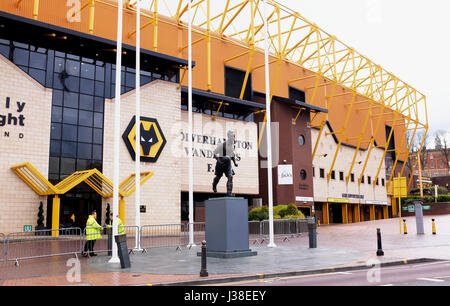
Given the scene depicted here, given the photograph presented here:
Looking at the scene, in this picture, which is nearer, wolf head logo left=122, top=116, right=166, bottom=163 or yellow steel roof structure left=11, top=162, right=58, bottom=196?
yellow steel roof structure left=11, top=162, right=58, bottom=196

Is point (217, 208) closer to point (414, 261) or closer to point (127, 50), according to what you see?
point (414, 261)

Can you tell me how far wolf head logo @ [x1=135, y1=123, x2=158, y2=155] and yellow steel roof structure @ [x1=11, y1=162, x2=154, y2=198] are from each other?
2091mm

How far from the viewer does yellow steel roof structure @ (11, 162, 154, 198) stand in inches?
1033

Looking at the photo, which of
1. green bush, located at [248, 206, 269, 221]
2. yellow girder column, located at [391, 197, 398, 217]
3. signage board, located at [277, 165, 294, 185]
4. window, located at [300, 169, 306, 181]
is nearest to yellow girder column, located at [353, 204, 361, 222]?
yellow girder column, located at [391, 197, 398, 217]

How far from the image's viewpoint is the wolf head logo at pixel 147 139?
105ft

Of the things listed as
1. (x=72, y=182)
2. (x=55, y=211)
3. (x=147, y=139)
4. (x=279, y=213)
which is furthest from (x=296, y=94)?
(x=55, y=211)

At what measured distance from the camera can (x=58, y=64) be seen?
2914 centimetres

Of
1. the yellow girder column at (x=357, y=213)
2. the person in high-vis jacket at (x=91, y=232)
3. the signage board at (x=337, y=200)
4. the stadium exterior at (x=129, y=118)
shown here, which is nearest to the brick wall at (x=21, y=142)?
the stadium exterior at (x=129, y=118)

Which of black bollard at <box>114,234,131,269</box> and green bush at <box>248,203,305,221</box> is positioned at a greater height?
green bush at <box>248,203,305,221</box>

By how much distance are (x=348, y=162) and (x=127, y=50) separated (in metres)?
34.1

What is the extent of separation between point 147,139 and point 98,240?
9.52 metres

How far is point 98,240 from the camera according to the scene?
25.1 m

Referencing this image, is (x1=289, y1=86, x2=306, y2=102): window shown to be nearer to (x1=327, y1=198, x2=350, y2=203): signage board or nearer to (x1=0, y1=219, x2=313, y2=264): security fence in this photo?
(x1=327, y1=198, x2=350, y2=203): signage board
